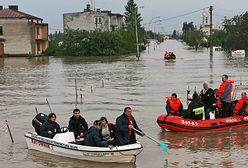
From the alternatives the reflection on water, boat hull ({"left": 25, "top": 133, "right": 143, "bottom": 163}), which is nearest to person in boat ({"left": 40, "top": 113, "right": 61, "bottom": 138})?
boat hull ({"left": 25, "top": 133, "right": 143, "bottom": 163})

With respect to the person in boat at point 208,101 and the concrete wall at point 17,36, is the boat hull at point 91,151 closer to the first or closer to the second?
the person in boat at point 208,101

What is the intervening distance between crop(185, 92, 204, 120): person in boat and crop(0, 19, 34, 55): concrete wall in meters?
56.2

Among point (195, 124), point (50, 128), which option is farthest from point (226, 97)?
point (50, 128)

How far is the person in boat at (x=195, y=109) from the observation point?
15.6 m

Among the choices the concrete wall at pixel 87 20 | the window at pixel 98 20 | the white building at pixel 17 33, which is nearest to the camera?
the white building at pixel 17 33

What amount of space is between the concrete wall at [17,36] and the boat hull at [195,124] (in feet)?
184

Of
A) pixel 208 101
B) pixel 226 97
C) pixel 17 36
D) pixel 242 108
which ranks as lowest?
pixel 242 108

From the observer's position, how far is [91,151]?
12.1 metres

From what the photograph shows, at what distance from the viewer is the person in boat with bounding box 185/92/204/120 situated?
15570mm

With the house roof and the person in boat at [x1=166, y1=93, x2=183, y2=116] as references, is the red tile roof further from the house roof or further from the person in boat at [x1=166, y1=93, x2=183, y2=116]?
the person in boat at [x1=166, y1=93, x2=183, y2=116]

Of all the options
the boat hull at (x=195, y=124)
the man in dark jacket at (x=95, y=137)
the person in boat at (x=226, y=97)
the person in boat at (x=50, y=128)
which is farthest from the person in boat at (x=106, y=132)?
the person in boat at (x=226, y=97)

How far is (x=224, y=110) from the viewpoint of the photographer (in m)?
16.6

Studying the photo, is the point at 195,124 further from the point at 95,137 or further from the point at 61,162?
the point at 61,162

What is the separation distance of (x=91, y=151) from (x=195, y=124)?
4.63 m
